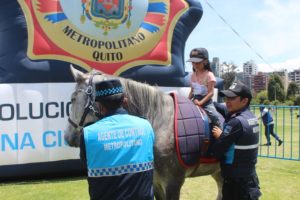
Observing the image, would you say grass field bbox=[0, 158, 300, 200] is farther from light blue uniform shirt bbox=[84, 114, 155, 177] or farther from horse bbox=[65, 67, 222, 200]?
light blue uniform shirt bbox=[84, 114, 155, 177]

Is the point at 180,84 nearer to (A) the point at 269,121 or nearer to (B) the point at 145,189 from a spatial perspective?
(A) the point at 269,121

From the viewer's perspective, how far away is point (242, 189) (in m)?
3.06

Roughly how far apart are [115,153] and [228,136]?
1.31 m

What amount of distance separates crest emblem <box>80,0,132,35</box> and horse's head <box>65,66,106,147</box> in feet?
12.0

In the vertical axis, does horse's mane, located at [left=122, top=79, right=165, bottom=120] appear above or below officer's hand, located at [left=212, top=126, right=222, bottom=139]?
above

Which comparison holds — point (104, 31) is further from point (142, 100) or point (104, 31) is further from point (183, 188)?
point (142, 100)

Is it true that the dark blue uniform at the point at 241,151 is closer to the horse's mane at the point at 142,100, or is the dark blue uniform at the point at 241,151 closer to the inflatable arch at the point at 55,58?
the horse's mane at the point at 142,100

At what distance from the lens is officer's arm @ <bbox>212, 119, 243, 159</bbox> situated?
9.84 ft

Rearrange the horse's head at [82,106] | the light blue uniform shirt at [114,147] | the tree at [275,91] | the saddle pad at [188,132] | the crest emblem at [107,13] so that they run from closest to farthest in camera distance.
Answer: the light blue uniform shirt at [114,147] < the horse's head at [82,106] < the saddle pad at [188,132] < the crest emblem at [107,13] < the tree at [275,91]

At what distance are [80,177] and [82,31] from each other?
285 cm

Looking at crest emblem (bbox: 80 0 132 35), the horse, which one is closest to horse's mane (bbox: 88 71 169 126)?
the horse

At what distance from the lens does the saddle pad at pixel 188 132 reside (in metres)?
3.25

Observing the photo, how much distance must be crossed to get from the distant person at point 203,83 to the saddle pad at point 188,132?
0.31 metres

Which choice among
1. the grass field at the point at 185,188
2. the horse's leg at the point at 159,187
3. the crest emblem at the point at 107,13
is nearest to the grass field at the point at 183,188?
the grass field at the point at 185,188
